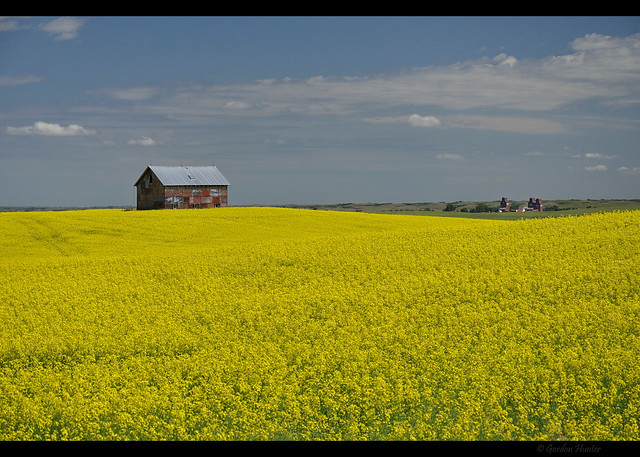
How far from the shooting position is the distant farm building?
4934 cm

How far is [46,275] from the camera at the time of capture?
19422 mm

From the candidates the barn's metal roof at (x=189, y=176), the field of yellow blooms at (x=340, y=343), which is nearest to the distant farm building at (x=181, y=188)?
the barn's metal roof at (x=189, y=176)

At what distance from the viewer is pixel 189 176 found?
51031 mm

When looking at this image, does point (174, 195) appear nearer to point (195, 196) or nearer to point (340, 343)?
point (195, 196)

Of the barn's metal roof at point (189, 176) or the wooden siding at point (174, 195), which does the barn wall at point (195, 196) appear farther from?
the barn's metal roof at point (189, 176)

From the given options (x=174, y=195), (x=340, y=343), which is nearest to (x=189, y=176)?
(x=174, y=195)

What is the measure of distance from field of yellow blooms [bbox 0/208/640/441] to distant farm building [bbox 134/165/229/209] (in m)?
28.8

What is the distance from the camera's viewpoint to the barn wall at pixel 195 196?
49250 millimetres

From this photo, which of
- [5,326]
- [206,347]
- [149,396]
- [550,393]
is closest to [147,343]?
[206,347]

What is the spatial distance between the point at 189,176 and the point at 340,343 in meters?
43.1

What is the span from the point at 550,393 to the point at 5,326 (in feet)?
34.8

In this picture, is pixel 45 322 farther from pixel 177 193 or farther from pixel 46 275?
pixel 177 193
